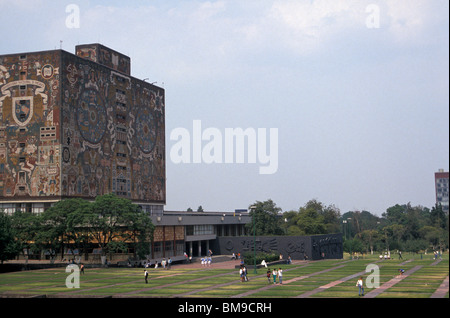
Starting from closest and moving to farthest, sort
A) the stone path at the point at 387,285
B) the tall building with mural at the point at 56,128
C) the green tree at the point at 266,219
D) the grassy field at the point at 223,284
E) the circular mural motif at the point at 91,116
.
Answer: the stone path at the point at 387,285 < the grassy field at the point at 223,284 < the tall building with mural at the point at 56,128 < the circular mural motif at the point at 91,116 < the green tree at the point at 266,219

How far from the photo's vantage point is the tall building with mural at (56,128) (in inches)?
3607

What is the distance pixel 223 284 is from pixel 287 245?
42.8m

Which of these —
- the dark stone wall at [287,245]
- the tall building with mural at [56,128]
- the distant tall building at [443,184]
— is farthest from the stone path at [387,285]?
the tall building with mural at [56,128]

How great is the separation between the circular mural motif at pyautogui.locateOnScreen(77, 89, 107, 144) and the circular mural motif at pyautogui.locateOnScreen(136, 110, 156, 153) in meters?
12.6

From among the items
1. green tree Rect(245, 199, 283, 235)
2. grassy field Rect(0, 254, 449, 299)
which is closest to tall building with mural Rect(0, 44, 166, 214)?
grassy field Rect(0, 254, 449, 299)

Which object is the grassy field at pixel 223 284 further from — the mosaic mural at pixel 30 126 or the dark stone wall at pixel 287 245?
the mosaic mural at pixel 30 126

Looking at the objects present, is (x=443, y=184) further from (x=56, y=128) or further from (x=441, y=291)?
(x=56, y=128)

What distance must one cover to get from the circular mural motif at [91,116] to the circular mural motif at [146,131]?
41.5 feet

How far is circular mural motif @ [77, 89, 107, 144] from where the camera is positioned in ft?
316

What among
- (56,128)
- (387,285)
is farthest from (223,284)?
(56,128)

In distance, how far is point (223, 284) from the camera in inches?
2125

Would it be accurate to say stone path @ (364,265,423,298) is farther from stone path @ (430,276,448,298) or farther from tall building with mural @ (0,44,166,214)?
tall building with mural @ (0,44,166,214)

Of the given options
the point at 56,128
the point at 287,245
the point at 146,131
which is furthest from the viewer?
the point at 146,131
